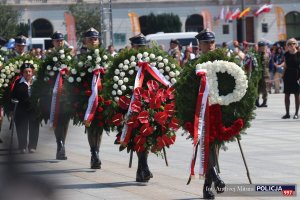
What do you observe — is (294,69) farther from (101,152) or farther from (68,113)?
(68,113)

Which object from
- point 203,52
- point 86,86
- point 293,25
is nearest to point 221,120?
Answer: point 203,52

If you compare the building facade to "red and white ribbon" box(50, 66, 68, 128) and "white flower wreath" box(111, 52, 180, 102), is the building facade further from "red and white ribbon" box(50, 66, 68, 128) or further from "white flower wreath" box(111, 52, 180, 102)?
"white flower wreath" box(111, 52, 180, 102)

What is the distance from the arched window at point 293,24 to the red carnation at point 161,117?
7442 centimetres

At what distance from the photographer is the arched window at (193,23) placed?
81188 millimetres

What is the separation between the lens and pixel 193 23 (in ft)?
268

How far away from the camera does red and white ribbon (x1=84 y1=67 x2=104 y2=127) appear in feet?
34.6

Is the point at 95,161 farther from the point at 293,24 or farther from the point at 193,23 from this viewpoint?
the point at 293,24

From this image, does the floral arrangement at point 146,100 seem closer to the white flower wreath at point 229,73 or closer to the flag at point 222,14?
the white flower wreath at point 229,73

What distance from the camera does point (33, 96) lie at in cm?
1298

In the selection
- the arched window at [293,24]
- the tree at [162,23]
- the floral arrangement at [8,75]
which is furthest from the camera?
the arched window at [293,24]

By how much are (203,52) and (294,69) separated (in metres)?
10.8

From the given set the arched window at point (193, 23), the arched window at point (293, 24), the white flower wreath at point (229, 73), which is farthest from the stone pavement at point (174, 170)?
the arched window at point (293, 24)

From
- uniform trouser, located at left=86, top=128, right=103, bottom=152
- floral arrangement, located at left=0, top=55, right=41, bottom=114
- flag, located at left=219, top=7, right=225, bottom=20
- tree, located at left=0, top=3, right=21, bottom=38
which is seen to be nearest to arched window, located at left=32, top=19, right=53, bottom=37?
tree, located at left=0, top=3, right=21, bottom=38

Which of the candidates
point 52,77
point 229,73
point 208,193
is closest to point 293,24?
point 52,77
